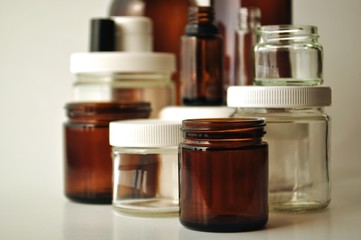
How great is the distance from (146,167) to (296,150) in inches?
6.7

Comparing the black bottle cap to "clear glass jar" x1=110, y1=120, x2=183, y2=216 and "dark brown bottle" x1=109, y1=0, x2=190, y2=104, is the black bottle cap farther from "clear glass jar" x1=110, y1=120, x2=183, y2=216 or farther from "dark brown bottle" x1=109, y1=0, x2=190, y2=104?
"clear glass jar" x1=110, y1=120, x2=183, y2=216

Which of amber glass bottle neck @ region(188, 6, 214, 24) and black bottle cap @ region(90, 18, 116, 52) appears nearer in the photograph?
amber glass bottle neck @ region(188, 6, 214, 24)

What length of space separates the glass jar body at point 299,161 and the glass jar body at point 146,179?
0.10 meters

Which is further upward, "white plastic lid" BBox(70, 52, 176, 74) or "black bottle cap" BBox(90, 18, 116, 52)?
"black bottle cap" BBox(90, 18, 116, 52)

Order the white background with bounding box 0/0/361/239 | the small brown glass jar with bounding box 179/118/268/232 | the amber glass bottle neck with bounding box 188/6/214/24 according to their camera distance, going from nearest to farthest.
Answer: the small brown glass jar with bounding box 179/118/268/232 → the amber glass bottle neck with bounding box 188/6/214/24 → the white background with bounding box 0/0/361/239

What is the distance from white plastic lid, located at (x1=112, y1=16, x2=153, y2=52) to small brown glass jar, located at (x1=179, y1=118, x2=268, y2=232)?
34 cm

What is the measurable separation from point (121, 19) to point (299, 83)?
31 centimetres

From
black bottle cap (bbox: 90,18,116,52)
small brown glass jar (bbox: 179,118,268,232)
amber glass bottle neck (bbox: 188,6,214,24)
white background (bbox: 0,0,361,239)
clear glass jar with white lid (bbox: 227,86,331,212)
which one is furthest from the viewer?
white background (bbox: 0,0,361,239)

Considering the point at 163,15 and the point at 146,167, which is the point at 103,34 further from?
the point at 146,167

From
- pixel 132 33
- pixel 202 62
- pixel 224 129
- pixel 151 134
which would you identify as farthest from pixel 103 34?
pixel 224 129

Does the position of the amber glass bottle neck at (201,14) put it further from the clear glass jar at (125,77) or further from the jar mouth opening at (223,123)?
the jar mouth opening at (223,123)

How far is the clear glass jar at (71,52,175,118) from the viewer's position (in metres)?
0.98

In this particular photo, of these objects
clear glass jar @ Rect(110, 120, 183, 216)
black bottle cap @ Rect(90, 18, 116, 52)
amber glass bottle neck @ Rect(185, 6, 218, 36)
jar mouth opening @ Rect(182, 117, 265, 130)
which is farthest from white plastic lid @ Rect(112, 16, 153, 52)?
jar mouth opening @ Rect(182, 117, 265, 130)

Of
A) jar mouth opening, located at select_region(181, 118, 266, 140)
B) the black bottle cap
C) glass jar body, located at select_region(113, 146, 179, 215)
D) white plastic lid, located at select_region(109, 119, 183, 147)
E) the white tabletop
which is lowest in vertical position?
the white tabletop
